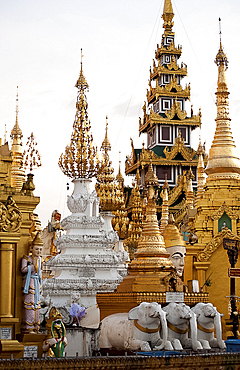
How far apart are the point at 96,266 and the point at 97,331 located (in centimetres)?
940

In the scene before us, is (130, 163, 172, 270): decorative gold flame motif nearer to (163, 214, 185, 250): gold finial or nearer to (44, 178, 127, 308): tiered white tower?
(163, 214, 185, 250): gold finial

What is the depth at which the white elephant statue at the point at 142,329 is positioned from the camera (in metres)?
15.6

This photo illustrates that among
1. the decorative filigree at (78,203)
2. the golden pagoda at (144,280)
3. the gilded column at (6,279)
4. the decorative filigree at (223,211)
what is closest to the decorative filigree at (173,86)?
the decorative filigree at (78,203)

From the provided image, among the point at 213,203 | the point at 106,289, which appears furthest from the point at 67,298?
the point at 213,203

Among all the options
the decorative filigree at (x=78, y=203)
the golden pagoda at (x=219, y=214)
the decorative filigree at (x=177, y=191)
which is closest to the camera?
the golden pagoda at (x=219, y=214)

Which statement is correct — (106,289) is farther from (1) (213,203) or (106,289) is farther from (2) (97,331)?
(2) (97,331)

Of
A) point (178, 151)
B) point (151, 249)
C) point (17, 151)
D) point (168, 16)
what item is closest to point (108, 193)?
point (17, 151)

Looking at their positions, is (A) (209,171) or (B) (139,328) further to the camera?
(A) (209,171)

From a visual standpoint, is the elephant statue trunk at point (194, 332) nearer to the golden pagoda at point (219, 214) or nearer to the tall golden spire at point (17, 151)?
the golden pagoda at point (219, 214)

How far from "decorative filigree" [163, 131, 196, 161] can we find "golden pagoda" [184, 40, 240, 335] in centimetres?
2431

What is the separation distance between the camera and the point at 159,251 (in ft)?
64.3

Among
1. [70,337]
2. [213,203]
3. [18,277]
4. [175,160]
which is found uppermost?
[175,160]

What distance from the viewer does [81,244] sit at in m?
27.5

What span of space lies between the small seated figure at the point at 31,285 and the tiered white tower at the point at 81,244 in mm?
12466
